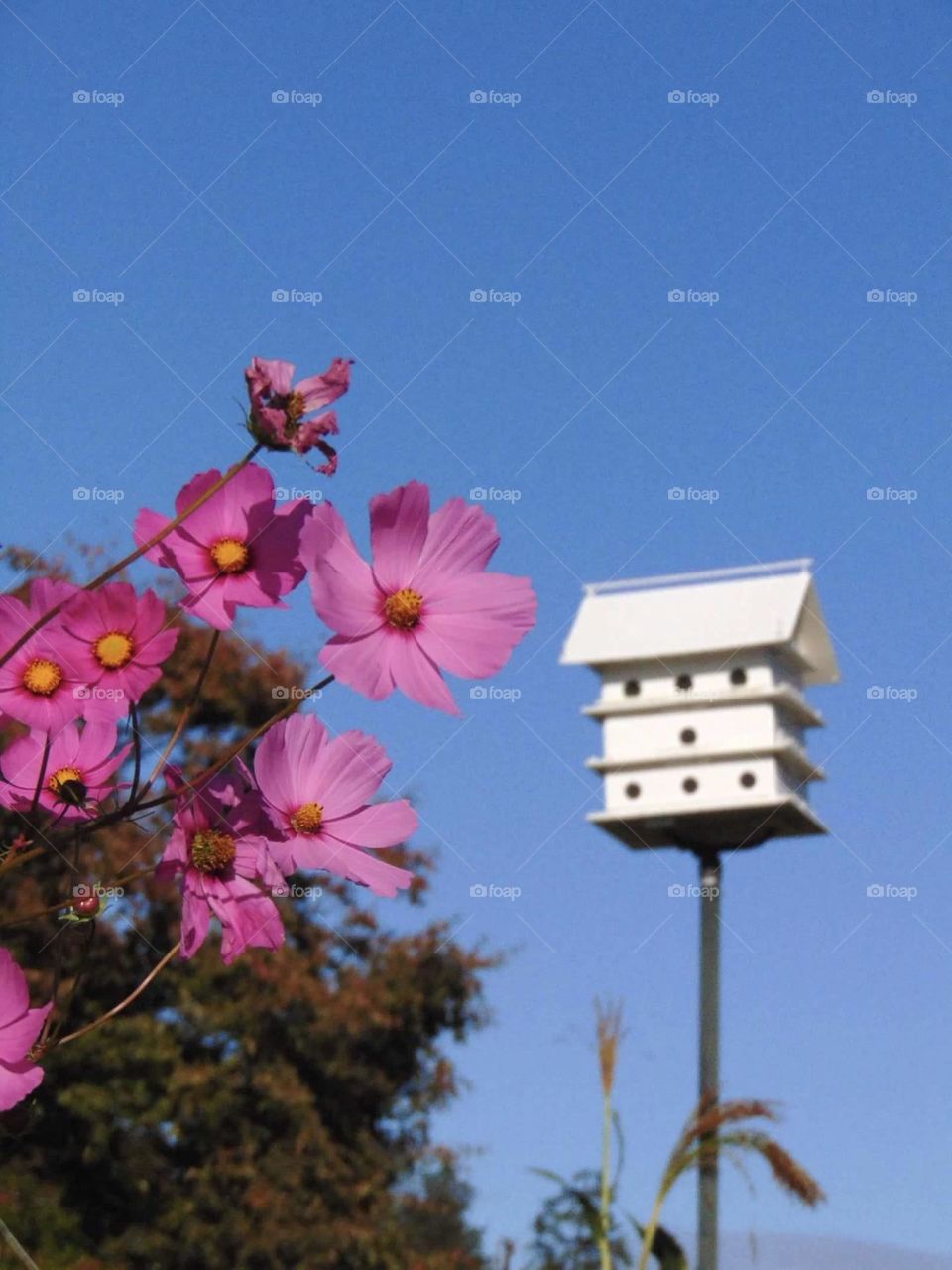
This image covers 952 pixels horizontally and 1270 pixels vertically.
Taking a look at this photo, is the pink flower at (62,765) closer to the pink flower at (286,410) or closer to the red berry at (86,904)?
the red berry at (86,904)

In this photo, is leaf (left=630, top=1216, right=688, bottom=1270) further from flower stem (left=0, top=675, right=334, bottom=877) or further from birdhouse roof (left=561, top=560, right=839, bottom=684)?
flower stem (left=0, top=675, right=334, bottom=877)

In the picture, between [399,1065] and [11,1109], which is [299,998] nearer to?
[399,1065]

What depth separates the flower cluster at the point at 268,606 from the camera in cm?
72

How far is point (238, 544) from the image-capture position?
77 cm

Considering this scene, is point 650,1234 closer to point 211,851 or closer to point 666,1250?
point 666,1250

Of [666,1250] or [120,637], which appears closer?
[120,637]

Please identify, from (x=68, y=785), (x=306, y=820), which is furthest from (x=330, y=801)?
(x=68, y=785)

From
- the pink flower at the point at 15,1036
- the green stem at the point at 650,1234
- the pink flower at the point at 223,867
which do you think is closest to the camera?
the pink flower at the point at 15,1036

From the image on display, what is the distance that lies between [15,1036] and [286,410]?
0.27 meters

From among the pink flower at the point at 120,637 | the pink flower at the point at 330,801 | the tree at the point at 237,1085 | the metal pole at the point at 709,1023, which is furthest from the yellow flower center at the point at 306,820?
the metal pole at the point at 709,1023

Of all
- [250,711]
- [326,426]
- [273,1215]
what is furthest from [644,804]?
[326,426]

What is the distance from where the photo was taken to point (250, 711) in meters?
11.8

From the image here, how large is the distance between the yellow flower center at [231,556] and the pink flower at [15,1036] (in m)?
0.18

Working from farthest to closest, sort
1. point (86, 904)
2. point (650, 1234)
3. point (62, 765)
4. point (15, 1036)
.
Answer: point (650, 1234)
point (62, 765)
point (86, 904)
point (15, 1036)
